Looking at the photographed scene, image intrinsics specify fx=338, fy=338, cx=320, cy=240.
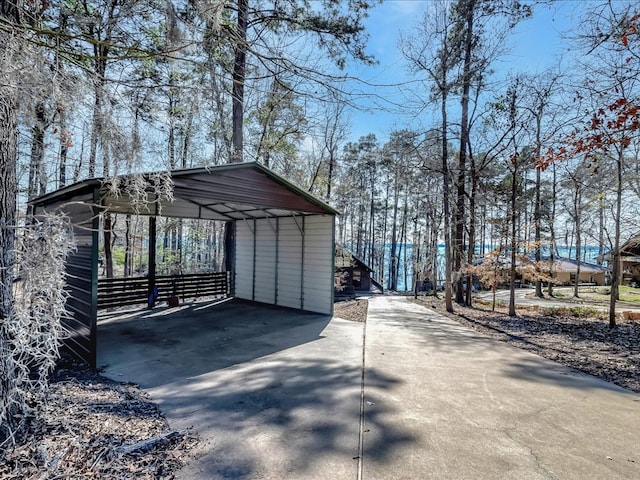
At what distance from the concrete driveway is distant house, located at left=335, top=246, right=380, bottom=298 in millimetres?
11350

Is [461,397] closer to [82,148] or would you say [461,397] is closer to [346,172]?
[82,148]

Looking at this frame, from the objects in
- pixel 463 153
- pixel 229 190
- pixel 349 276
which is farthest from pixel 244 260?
pixel 349 276

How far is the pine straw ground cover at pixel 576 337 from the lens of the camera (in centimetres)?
453

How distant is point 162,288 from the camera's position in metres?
9.59

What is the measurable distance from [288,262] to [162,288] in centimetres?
381

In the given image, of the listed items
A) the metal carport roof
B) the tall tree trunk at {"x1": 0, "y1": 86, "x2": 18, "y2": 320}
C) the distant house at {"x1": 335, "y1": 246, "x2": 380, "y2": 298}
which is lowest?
the distant house at {"x1": 335, "y1": 246, "x2": 380, "y2": 298}

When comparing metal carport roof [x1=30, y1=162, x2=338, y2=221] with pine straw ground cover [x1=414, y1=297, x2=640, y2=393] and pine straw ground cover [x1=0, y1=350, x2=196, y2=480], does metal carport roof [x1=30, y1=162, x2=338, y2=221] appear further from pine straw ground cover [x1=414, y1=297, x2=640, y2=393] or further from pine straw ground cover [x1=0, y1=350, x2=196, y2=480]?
pine straw ground cover [x1=414, y1=297, x2=640, y2=393]

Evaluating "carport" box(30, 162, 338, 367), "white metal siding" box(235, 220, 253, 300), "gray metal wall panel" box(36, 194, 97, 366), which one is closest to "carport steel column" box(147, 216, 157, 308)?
"carport" box(30, 162, 338, 367)

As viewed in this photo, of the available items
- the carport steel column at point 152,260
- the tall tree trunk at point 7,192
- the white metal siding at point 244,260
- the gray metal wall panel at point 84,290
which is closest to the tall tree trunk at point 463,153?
the white metal siding at point 244,260

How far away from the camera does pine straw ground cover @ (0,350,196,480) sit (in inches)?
74.7

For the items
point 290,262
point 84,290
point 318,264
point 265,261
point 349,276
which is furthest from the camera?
point 349,276

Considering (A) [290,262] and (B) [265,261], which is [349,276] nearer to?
(B) [265,261]

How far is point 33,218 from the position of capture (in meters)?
2.16

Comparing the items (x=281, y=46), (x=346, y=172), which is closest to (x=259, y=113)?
(x=281, y=46)
